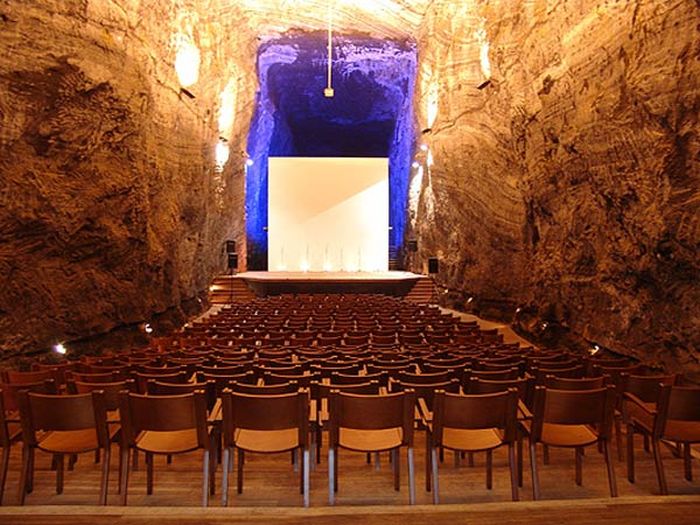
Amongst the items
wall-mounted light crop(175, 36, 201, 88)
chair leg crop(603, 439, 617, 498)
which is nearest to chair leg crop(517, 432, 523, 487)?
chair leg crop(603, 439, 617, 498)

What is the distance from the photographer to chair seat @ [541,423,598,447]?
372 cm

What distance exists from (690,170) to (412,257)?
18.2 meters

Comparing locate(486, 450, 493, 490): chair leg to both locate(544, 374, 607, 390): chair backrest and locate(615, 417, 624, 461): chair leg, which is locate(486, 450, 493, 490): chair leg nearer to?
locate(544, 374, 607, 390): chair backrest

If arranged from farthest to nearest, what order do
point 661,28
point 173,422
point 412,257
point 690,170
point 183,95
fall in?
point 412,257 < point 183,95 < point 661,28 < point 690,170 < point 173,422

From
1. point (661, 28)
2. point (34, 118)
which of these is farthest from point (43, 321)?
point (661, 28)

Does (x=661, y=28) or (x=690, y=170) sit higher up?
(x=661, y=28)

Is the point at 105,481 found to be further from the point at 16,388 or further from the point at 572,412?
the point at 572,412

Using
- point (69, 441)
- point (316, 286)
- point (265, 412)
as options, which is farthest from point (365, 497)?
point (316, 286)

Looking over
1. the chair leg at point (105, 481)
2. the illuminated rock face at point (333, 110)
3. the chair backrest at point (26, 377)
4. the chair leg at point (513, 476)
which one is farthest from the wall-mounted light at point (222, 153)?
the chair leg at point (513, 476)

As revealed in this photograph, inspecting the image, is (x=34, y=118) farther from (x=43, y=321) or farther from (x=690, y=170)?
(x=690, y=170)

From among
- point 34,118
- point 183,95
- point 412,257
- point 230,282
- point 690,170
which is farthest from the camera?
point 412,257

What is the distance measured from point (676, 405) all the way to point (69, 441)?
429cm

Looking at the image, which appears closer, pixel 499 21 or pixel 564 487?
pixel 564 487

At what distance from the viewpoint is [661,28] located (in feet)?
22.9
